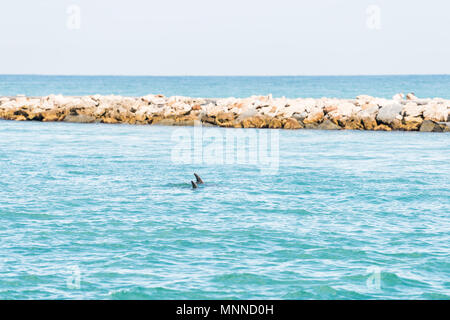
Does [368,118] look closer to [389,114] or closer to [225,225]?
[389,114]

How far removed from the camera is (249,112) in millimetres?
47625

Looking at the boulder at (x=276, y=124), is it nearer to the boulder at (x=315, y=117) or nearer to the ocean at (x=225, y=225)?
the boulder at (x=315, y=117)

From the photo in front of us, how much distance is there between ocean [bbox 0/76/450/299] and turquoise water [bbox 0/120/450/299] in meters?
0.05

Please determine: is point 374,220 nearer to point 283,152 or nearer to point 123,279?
point 123,279

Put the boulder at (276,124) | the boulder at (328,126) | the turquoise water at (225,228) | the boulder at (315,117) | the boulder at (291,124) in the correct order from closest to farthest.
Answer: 1. the turquoise water at (225,228)
2. the boulder at (328,126)
3. the boulder at (291,124)
4. the boulder at (315,117)
5. the boulder at (276,124)

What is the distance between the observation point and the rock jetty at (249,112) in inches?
1743

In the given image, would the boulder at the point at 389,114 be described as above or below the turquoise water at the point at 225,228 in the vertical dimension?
above

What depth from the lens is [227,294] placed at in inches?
491

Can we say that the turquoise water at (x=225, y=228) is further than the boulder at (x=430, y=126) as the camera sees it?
No

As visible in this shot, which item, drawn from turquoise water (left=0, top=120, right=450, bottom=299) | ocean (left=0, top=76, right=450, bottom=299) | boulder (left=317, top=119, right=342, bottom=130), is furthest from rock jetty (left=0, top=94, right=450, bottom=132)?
turquoise water (left=0, top=120, right=450, bottom=299)

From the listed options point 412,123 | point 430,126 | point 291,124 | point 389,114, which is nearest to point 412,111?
point 412,123

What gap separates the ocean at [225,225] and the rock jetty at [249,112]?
10.6 m

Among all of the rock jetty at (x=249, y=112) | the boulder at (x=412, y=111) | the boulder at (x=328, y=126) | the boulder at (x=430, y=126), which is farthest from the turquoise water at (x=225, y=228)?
the boulder at (x=328, y=126)
